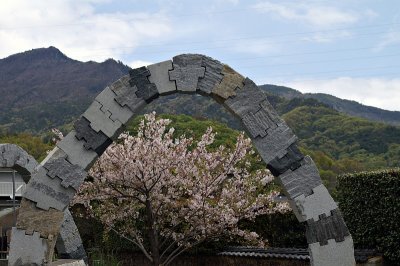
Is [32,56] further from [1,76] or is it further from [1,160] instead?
[1,160]

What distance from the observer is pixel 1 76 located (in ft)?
322

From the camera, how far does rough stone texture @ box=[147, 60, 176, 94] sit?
527 centimetres

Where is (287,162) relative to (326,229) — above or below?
above

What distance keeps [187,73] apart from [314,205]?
1.63 meters

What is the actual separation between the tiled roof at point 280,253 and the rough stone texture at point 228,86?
17.6 ft

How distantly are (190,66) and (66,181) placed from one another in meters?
1.53

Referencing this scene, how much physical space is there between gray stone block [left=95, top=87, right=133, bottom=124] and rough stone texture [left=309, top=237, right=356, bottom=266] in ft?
6.56

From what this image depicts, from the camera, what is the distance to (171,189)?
36.1 ft

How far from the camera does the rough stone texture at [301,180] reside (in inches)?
200

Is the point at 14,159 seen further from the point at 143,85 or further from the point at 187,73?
the point at 187,73

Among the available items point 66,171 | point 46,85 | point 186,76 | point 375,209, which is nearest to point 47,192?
point 66,171

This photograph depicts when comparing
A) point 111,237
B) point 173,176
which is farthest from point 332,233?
point 111,237

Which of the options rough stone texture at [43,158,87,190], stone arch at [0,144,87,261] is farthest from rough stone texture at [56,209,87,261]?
rough stone texture at [43,158,87,190]

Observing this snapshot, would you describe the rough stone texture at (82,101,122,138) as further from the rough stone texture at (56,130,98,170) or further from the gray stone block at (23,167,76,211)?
the gray stone block at (23,167,76,211)
